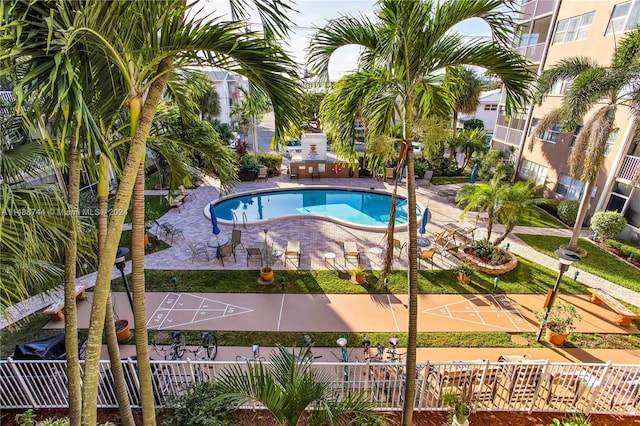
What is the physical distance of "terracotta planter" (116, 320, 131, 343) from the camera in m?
8.77

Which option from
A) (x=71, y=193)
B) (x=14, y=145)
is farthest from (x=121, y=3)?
(x=14, y=145)

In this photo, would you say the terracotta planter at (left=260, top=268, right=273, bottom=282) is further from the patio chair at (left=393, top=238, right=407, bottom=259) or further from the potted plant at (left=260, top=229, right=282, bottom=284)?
the patio chair at (left=393, top=238, right=407, bottom=259)

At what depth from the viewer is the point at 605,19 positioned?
15.8 metres

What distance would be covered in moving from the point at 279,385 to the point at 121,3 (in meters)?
4.32

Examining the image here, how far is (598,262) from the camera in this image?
13266 millimetres

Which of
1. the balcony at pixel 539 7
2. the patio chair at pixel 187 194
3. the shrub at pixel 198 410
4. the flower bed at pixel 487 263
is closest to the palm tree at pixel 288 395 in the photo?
the shrub at pixel 198 410

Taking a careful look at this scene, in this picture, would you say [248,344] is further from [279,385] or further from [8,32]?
[8,32]

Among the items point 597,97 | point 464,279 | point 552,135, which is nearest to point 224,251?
point 464,279

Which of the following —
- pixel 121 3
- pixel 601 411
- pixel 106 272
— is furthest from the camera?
pixel 601 411

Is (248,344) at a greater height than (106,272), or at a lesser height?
lesser

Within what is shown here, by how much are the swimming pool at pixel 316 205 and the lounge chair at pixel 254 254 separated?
4949mm

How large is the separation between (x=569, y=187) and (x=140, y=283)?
21977 mm

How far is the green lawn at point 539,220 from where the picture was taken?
16.9 meters

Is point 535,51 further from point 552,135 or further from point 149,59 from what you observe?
point 149,59
